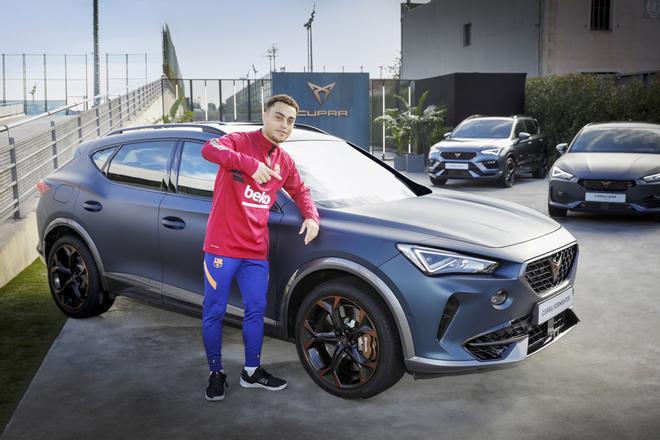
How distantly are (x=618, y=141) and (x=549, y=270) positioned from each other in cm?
883

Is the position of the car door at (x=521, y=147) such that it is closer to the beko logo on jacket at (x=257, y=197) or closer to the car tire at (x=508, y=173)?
the car tire at (x=508, y=173)

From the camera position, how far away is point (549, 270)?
4562 mm

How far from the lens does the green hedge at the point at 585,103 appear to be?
19.9 metres

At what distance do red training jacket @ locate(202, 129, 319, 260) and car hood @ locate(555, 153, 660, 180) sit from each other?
25.6ft

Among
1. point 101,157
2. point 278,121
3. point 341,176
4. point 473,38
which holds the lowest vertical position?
point 341,176

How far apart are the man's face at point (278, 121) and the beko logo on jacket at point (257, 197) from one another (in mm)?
341

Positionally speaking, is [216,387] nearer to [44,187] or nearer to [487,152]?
[44,187]

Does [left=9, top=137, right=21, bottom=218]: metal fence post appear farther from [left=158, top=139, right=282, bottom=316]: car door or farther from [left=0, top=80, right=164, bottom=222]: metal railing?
[left=158, top=139, right=282, bottom=316]: car door

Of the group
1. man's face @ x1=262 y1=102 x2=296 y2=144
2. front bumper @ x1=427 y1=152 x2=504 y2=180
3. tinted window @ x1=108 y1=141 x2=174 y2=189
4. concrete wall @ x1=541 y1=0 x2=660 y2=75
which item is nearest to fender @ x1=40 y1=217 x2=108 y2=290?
tinted window @ x1=108 y1=141 x2=174 y2=189

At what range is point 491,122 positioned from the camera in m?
18.5

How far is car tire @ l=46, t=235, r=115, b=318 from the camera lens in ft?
19.6

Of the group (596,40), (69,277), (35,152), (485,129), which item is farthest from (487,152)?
Answer: (596,40)

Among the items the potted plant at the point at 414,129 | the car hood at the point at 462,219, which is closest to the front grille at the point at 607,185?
the car hood at the point at 462,219

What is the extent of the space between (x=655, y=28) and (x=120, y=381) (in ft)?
121
